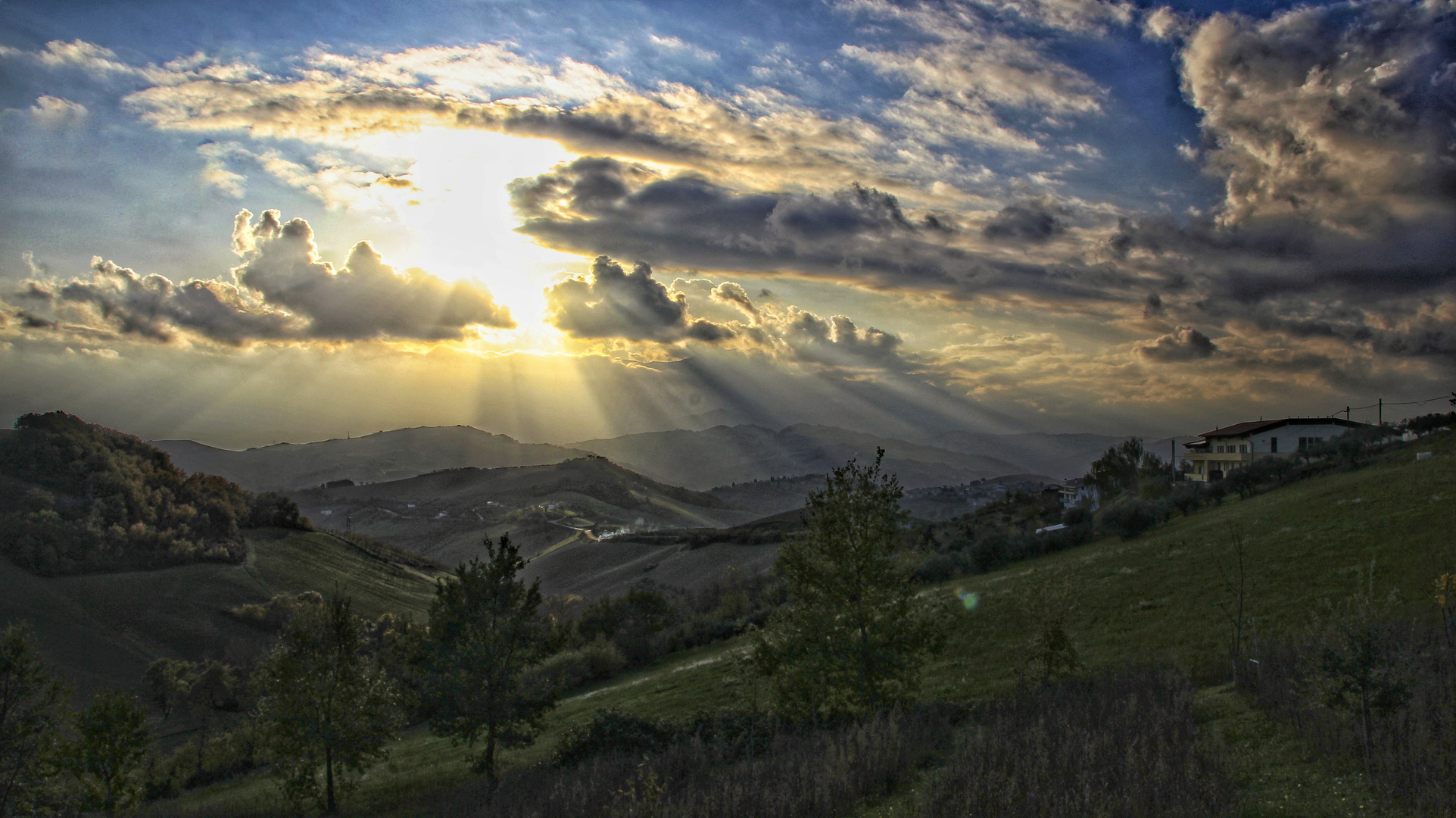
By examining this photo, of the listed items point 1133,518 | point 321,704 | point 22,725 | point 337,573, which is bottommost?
point 337,573

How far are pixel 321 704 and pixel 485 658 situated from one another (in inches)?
231

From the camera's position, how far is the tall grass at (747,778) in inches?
447

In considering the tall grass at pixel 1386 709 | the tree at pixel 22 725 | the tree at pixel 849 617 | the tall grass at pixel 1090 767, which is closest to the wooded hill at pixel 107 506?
the tree at pixel 22 725

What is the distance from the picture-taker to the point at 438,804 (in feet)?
67.8

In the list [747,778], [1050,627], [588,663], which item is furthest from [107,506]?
[1050,627]

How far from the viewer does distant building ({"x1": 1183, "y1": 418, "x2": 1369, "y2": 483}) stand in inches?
3177

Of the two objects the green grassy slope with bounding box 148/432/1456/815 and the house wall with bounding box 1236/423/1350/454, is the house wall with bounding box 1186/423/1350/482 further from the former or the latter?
the green grassy slope with bounding box 148/432/1456/815

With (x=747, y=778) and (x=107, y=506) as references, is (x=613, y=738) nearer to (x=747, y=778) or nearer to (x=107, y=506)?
(x=747, y=778)

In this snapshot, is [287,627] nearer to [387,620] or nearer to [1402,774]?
[1402,774]

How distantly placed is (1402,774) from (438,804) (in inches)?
844

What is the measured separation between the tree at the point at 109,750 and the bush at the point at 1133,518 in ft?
172

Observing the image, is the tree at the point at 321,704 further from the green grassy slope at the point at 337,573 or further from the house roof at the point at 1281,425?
the house roof at the point at 1281,425

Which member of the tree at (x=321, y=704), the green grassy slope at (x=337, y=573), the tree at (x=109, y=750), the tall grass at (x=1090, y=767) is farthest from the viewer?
the green grassy slope at (x=337, y=573)

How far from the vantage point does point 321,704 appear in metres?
22.5
